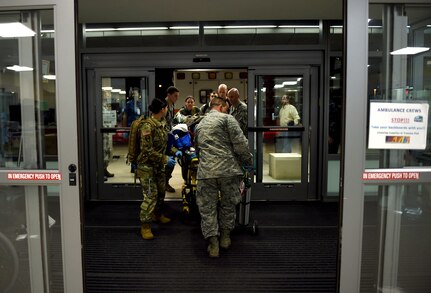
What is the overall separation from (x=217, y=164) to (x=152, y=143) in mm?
923

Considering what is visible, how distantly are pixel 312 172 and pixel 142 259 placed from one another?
3124 mm

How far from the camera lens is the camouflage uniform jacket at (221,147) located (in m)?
3.60

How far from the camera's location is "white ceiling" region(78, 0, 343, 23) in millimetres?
4488

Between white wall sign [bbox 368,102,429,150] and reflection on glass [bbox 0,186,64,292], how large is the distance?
2.08 m

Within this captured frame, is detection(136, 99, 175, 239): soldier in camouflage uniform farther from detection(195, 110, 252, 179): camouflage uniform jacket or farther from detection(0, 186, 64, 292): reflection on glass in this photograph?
detection(0, 186, 64, 292): reflection on glass

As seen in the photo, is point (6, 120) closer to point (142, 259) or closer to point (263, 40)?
point (142, 259)

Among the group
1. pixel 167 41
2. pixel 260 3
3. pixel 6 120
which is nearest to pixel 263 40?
pixel 260 3

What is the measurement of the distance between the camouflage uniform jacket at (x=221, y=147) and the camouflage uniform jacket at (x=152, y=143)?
662mm

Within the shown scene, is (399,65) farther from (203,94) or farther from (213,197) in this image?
(203,94)

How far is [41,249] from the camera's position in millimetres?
2430

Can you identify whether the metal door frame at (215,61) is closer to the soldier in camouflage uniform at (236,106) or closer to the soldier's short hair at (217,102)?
the soldier in camouflage uniform at (236,106)

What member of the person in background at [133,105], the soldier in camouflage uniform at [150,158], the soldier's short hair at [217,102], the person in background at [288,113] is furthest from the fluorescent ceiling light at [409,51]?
the person in background at [133,105]

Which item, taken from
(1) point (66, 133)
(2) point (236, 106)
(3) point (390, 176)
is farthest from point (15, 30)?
(2) point (236, 106)

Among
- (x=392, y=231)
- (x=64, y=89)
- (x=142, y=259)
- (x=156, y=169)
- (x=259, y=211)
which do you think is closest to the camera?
(x=64, y=89)
